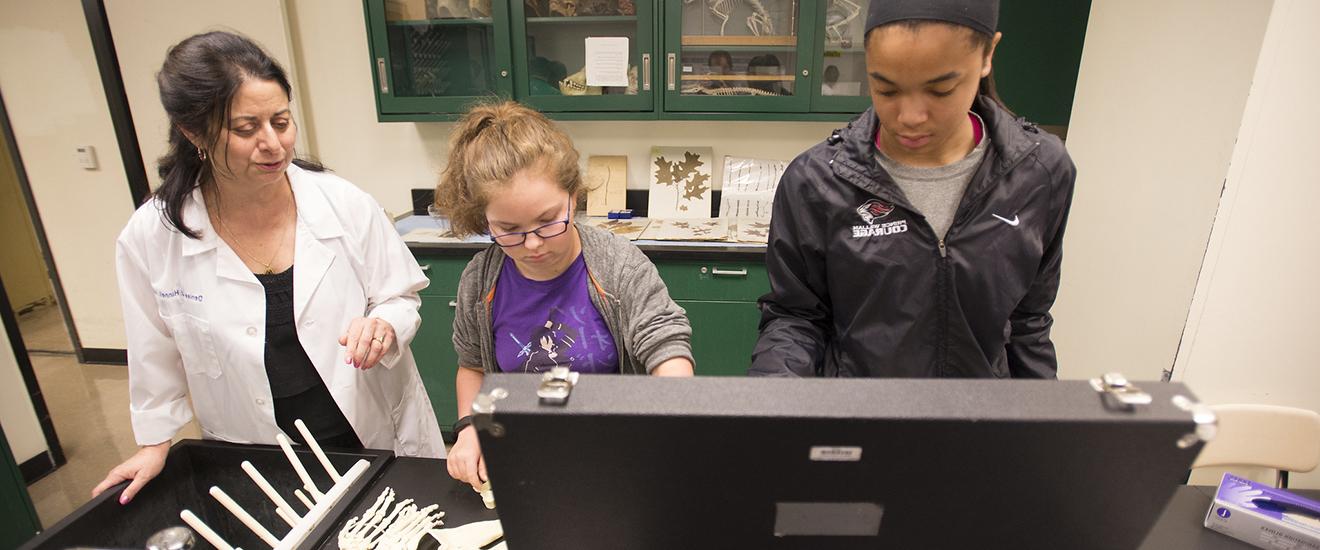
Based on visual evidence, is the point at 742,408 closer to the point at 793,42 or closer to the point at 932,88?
the point at 932,88

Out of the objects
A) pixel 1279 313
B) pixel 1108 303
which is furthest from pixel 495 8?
pixel 1279 313

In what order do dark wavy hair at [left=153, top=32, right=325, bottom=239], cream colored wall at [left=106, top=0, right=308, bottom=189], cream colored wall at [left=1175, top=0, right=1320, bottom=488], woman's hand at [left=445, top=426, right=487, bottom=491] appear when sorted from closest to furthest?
woman's hand at [left=445, top=426, right=487, bottom=491] → dark wavy hair at [left=153, top=32, right=325, bottom=239] → cream colored wall at [left=1175, top=0, right=1320, bottom=488] → cream colored wall at [left=106, top=0, right=308, bottom=189]

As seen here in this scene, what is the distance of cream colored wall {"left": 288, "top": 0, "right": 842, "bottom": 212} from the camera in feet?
9.19

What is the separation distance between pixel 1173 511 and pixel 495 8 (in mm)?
2478

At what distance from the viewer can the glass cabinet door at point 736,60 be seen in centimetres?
245

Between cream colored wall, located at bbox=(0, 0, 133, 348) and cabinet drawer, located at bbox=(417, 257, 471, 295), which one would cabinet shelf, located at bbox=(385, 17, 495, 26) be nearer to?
cabinet drawer, located at bbox=(417, 257, 471, 295)

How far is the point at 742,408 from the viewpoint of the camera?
45 cm

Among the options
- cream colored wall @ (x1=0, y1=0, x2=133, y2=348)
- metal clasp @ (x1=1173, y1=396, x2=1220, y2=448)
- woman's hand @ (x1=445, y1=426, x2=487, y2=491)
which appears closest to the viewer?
metal clasp @ (x1=1173, y1=396, x2=1220, y2=448)

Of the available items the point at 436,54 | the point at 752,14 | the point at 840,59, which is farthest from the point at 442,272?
the point at 840,59

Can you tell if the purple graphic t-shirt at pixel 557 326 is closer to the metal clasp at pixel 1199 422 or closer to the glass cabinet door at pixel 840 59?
the metal clasp at pixel 1199 422

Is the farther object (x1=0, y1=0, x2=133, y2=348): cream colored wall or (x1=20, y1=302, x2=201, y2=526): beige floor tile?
(x1=0, y1=0, x2=133, y2=348): cream colored wall

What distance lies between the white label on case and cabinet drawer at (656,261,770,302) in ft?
6.21

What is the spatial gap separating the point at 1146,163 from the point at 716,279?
135 cm

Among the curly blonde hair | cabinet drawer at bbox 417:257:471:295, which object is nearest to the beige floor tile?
cabinet drawer at bbox 417:257:471:295
